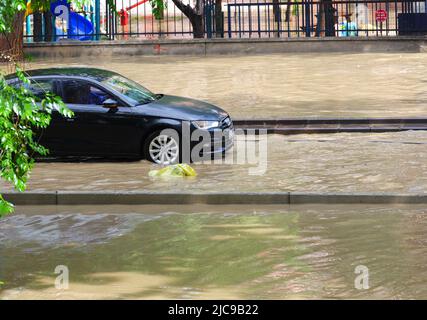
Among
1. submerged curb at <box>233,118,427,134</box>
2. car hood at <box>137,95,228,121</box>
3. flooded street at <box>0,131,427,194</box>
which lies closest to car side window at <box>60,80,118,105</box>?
car hood at <box>137,95,228,121</box>

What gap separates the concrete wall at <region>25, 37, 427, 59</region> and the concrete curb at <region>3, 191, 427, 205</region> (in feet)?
62.9

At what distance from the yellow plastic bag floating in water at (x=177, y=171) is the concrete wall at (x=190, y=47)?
17.6 metres

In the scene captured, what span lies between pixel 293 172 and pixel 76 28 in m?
21.1

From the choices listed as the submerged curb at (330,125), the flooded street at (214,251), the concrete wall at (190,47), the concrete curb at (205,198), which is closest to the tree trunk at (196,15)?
the concrete wall at (190,47)

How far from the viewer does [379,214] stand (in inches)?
480

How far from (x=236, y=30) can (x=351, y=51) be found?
12.3ft

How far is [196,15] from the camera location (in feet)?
110

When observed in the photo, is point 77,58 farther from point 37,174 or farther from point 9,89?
point 9,89

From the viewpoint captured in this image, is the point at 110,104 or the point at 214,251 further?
the point at 110,104

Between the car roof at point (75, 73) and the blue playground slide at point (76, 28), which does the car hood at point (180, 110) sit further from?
the blue playground slide at point (76, 28)

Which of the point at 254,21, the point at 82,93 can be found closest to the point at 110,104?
the point at 82,93

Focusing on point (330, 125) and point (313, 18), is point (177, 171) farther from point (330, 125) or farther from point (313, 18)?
point (313, 18)

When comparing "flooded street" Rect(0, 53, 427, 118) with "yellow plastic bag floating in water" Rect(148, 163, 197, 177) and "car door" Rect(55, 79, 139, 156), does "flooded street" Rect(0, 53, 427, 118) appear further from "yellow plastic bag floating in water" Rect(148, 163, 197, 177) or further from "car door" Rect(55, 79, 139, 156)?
"yellow plastic bag floating in water" Rect(148, 163, 197, 177)

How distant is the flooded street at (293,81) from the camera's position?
2061 centimetres
